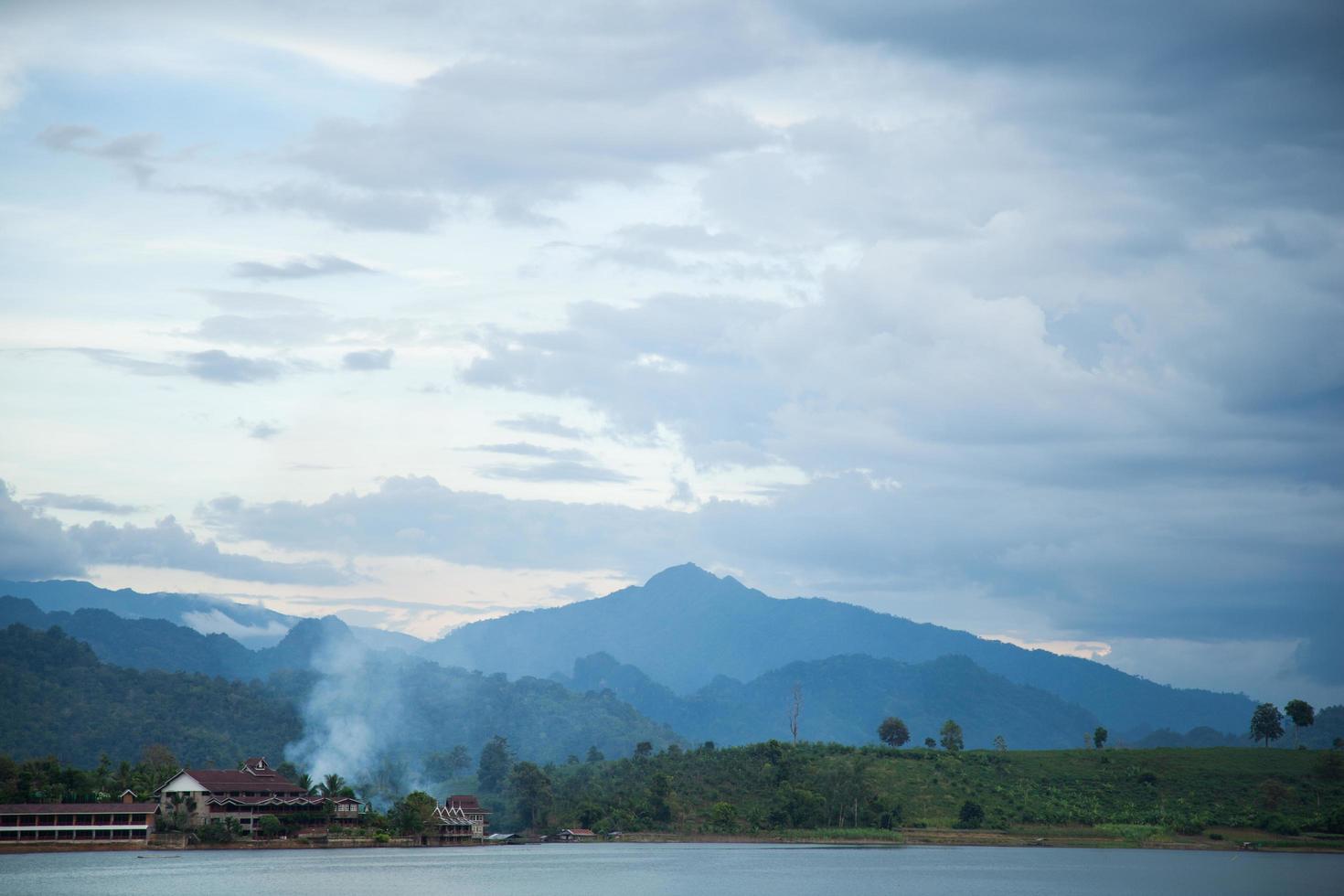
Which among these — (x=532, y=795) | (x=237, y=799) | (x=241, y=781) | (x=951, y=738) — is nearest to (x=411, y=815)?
(x=241, y=781)

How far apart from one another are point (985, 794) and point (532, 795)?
4983 centimetres

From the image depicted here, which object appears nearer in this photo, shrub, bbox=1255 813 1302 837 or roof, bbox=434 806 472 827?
shrub, bbox=1255 813 1302 837

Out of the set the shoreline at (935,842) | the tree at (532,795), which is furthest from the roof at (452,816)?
the tree at (532,795)

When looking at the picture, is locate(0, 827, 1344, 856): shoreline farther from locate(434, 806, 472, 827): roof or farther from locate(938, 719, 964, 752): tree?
locate(938, 719, 964, 752): tree

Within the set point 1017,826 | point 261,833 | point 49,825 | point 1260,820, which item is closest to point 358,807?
point 261,833

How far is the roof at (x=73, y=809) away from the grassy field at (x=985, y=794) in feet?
152

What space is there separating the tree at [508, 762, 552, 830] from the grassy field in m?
1.98

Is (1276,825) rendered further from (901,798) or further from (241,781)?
(241,781)

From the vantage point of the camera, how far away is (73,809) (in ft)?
343

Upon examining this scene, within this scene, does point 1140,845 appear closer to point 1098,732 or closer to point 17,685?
point 1098,732

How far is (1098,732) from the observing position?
522 feet

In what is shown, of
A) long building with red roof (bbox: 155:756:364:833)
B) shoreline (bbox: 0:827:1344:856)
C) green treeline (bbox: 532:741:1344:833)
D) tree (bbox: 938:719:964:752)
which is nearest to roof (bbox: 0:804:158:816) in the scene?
shoreline (bbox: 0:827:1344:856)

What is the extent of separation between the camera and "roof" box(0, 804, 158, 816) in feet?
334

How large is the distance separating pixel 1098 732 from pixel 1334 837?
43975 mm
